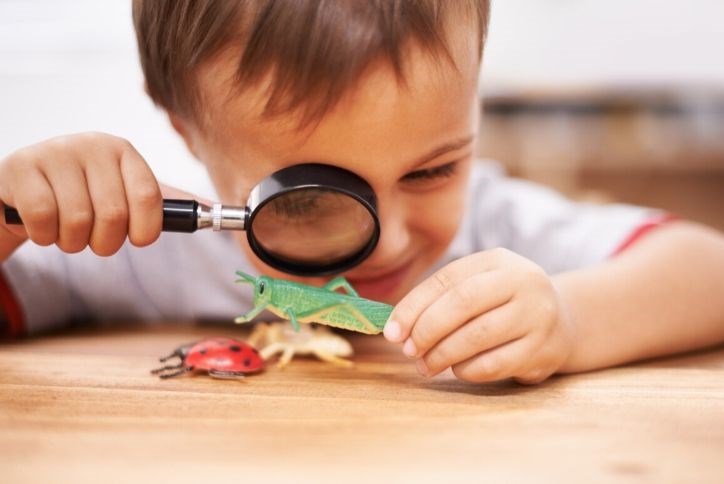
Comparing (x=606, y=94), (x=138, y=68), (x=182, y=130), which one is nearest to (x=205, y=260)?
(x=182, y=130)

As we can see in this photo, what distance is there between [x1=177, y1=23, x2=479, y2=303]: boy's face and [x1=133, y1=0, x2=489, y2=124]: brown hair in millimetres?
17

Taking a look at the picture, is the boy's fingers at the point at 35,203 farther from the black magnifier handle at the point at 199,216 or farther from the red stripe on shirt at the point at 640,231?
the red stripe on shirt at the point at 640,231

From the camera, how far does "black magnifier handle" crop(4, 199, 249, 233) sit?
2.93 ft

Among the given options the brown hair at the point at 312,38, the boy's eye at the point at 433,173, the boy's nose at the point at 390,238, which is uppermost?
the brown hair at the point at 312,38

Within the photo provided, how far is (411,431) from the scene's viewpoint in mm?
670

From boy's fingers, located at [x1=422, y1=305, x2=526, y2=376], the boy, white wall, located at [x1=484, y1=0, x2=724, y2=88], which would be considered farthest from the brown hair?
white wall, located at [x1=484, y1=0, x2=724, y2=88]

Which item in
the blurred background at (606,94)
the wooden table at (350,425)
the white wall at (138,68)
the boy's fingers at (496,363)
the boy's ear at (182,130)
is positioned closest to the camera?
the wooden table at (350,425)

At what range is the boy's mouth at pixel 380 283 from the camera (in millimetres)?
1152

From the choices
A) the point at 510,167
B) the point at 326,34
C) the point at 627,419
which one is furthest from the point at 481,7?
the point at 510,167

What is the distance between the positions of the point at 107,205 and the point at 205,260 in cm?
63

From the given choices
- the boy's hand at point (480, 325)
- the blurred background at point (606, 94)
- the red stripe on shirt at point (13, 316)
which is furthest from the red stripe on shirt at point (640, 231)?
the blurred background at point (606, 94)

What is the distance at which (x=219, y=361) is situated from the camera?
2.87 ft

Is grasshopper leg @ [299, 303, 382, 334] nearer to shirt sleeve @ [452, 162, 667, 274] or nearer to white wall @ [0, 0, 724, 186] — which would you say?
white wall @ [0, 0, 724, 186]

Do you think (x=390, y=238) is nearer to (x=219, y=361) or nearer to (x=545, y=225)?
(x=219, y=361)
